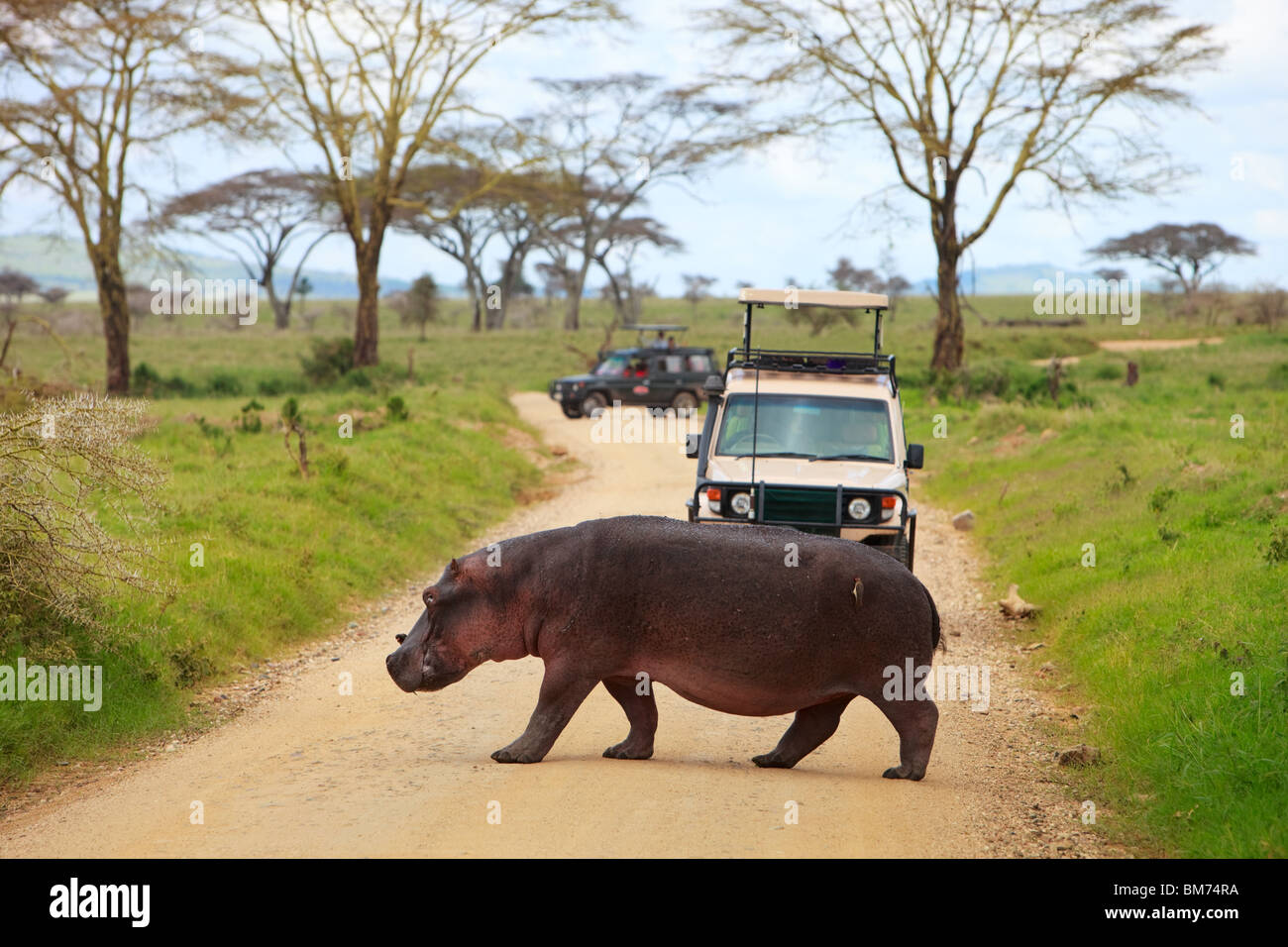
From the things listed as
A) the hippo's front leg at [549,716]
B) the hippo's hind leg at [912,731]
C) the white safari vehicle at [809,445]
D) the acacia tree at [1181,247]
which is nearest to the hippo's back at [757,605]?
the hippo's hind leg at [912,731]

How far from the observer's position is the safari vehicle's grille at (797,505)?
946 centimetres

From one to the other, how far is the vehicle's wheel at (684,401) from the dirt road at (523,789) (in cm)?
2067

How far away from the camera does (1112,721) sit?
7.40 meters

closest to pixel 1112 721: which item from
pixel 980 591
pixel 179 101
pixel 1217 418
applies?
pixel 980 591

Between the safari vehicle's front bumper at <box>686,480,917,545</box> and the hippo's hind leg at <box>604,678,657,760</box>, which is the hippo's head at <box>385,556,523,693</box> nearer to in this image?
the hippo's hind leg at <box>604,678,657,760</box>

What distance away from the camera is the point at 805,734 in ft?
21.7

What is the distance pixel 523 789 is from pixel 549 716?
0.58 meters

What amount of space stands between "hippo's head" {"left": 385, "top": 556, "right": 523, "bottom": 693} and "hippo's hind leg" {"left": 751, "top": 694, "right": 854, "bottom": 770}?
149 cm

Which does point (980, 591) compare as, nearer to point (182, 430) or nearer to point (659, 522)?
point (659, 522)

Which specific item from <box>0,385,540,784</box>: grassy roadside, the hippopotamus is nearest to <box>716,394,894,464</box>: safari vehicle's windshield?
<box>0,385,540,784</box>: grassy roadside

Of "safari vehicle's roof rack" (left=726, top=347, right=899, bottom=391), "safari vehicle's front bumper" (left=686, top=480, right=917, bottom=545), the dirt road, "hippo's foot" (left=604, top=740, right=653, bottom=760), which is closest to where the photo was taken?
the dirt road

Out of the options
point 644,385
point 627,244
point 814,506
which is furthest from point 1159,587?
point 627,244

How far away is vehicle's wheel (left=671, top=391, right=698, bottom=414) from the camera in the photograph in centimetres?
2970
